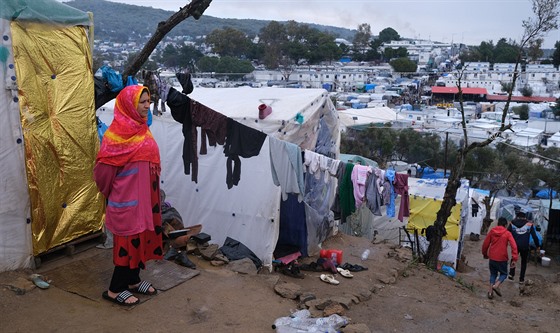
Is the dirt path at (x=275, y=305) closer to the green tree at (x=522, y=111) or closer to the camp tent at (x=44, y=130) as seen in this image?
the camp tent at (x=44, y=130)

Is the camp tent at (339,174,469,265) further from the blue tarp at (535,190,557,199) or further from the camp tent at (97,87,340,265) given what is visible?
the blue tarp at (535,190,557,199)

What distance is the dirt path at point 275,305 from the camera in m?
3.86

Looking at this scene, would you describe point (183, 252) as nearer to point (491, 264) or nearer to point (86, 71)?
point (86, 71)

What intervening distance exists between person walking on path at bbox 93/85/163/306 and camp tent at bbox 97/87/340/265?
85.9 inches

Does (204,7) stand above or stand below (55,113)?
above

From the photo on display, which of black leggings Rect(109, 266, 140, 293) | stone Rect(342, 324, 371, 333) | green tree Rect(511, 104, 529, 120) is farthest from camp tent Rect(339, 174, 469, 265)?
green tree Rect(511, 104, 529, 120)

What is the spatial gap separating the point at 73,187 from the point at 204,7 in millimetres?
3176

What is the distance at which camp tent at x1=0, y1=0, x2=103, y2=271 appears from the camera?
4309 mm

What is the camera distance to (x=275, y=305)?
4656 mm

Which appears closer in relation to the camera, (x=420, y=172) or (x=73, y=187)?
(x=73, y=187)

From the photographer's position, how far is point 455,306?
19.4 ft

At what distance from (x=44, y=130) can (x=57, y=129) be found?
136mm

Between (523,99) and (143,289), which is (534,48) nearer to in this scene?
(143,289)

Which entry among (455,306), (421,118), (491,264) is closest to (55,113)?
(455,306)
